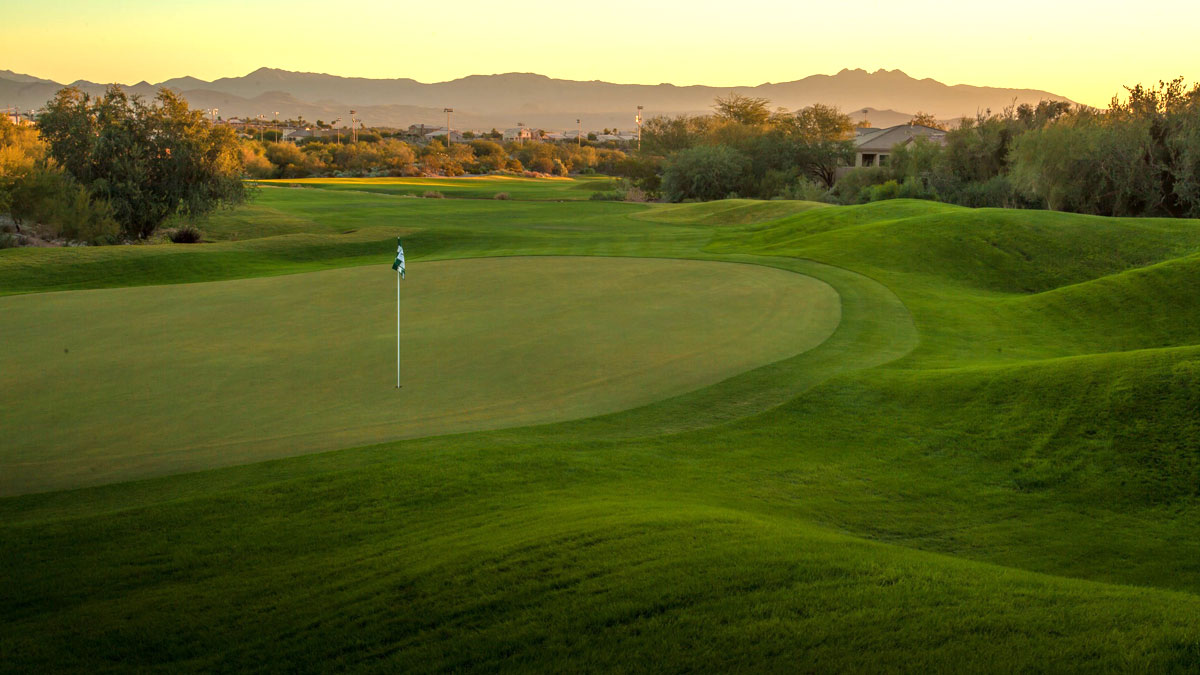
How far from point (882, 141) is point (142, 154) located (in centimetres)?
6599

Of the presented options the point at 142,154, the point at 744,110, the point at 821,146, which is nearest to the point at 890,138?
the point at 821,146

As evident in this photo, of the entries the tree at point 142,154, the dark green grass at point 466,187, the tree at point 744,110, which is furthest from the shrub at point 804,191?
the tree at point 142,154

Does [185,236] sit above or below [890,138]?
below

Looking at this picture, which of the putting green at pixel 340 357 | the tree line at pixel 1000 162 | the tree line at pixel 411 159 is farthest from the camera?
the tree line at pixel 411 159

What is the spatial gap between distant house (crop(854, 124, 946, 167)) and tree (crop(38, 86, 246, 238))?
54.5 m

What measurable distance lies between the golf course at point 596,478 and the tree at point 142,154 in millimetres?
22910

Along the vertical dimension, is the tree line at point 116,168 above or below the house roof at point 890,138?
below

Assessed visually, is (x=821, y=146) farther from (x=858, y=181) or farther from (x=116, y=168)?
(x=116, y=168)

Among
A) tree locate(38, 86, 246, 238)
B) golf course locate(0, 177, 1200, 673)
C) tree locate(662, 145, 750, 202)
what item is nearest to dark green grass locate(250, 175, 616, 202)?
tree locate(662, 145, 750, 202)

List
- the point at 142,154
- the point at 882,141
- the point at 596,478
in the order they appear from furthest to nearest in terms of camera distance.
Answer: the point at 882,141
the point at 142,154
the point at 596,478

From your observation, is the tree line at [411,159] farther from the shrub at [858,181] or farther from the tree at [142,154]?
the tree at [142,154]

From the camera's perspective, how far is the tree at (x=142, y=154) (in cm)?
3822

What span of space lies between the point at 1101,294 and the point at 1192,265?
223cm

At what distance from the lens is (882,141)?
279 ft
